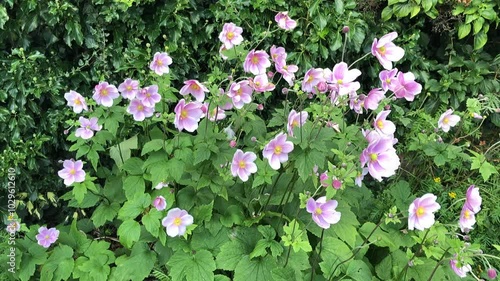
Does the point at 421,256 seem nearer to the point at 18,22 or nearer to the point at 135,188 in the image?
the point at 135,188

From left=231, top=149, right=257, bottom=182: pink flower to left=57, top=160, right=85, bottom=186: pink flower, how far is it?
0.70 m

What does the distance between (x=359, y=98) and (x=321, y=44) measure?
1.03m

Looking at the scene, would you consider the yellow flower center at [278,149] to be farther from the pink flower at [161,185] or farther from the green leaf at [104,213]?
the green leaf at [104,213]

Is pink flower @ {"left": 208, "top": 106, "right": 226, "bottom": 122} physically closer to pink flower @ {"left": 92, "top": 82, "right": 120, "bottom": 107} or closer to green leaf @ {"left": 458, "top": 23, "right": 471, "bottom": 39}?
pink flower @ {"left": 92, "top": 82, "right": 120, "bottom": 107}

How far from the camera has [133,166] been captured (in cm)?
199

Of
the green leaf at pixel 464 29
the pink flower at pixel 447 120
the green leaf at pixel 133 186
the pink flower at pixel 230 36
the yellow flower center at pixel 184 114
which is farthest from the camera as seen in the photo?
the green leaf at pixel 464 29

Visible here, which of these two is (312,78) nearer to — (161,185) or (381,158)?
(381,158)

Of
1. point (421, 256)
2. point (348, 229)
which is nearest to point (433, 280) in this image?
point (421, 256)

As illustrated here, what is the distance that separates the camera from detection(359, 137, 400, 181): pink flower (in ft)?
4.92

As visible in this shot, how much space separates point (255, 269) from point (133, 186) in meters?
0.64

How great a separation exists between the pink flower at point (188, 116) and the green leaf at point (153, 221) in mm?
358

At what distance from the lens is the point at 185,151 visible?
1.79 meters

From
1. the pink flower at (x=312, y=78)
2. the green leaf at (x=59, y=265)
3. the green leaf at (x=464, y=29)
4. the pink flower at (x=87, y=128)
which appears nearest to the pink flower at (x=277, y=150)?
the pink flower at (x=312, y=78)

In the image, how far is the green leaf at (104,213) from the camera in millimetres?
2041
